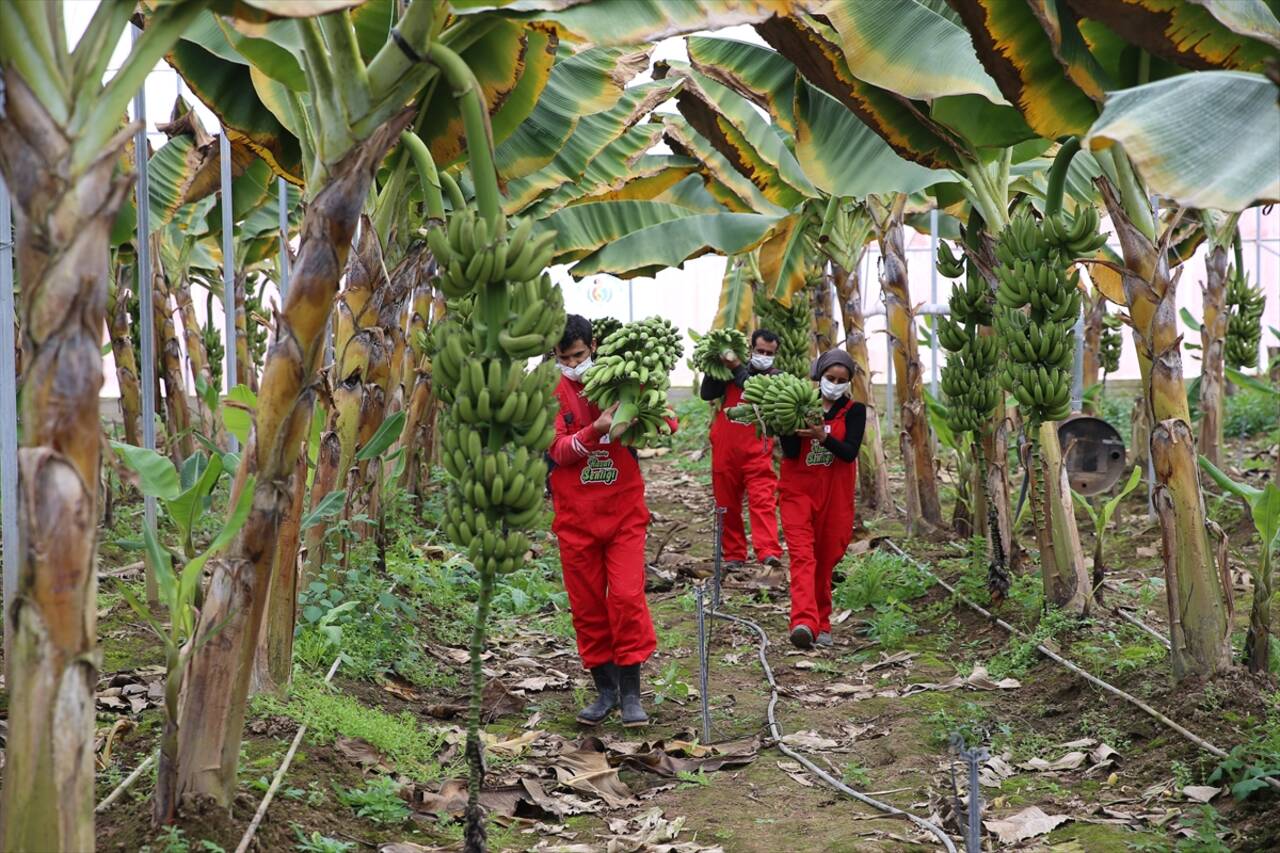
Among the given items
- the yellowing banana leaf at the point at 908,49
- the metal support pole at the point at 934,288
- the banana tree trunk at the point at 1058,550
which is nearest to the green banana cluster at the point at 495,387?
the yellowing banana leaf at the point at 908,49

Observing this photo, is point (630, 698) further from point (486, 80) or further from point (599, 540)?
point (486, 80)

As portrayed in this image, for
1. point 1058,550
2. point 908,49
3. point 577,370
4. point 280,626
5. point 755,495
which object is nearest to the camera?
point 280,626

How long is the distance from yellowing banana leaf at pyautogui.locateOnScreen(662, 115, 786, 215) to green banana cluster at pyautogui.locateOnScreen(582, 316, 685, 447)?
5893 millimetres

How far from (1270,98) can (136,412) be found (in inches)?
335

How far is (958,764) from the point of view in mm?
5152

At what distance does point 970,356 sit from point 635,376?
3.02 meters

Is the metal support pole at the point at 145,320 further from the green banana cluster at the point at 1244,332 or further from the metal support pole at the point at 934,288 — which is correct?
the green banana cluster at the point at 1244,332

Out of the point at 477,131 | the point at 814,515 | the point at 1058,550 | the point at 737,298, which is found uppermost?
the point at 737,298

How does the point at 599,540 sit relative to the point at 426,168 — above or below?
below

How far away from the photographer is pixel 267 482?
3.83 m

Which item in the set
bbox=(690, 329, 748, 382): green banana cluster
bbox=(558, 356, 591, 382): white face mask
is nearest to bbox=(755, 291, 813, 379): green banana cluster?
bbox=(690, 329, 748, 382): green banana cluster

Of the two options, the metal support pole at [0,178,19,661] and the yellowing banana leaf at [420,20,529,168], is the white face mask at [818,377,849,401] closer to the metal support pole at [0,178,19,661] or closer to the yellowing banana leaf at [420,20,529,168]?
the yellowing banana leaf at [420,20,529,168]

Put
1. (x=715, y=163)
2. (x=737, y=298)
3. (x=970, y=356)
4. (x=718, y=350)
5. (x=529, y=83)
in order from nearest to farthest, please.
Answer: (x=529, y=83)
(x=970, y=356)
(x=718, y=350)
(x=715, y=163)
(x=737, y=298)

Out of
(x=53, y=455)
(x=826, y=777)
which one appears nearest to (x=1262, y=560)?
(x=826, y=777)
